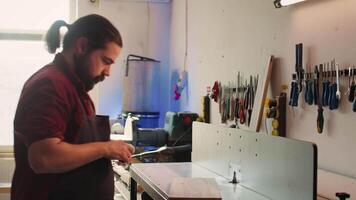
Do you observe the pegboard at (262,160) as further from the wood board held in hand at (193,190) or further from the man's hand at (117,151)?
the man's hand at (117,151)

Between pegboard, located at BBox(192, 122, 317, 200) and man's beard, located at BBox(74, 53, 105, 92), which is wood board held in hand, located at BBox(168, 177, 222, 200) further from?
man's beard, located at BBox(74, 53, 105, 92)

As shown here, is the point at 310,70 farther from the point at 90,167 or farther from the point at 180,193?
the point at 90,167

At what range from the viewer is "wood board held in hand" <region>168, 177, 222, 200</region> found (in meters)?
1.49

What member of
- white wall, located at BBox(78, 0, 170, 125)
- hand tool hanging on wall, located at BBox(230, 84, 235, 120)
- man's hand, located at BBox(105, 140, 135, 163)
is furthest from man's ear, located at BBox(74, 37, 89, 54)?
white wall, located at BBox(78, 0, 170, 125)

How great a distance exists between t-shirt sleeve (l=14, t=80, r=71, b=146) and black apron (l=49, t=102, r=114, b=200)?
0.10m

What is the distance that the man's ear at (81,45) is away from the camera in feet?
4.55

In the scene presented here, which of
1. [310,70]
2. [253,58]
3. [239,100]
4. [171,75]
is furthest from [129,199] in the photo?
[171,75]

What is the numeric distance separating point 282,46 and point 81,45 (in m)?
1.20

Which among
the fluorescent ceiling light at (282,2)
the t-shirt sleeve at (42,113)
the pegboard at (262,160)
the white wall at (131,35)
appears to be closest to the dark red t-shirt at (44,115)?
the t-shirt sleeve at (42,113)

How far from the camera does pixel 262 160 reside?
177cm

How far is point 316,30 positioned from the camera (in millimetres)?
2012

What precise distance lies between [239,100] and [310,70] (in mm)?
676

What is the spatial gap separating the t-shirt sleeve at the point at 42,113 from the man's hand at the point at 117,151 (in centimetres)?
14

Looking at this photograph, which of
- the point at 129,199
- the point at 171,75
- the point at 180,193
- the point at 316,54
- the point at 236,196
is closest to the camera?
the point at 180,193
